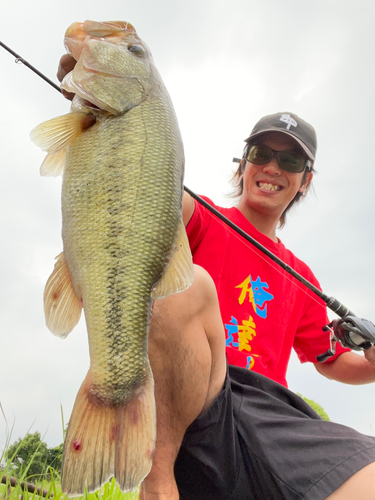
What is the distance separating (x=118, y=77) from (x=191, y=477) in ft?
5.61

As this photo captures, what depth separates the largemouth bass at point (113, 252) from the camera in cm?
126

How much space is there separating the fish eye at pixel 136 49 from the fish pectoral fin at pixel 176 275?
84cm

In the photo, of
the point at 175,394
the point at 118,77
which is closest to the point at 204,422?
the point at 175,394

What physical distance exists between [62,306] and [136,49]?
108cm

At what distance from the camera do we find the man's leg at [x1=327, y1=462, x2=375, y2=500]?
5.79 feet

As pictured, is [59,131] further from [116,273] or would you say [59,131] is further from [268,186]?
[268,186]

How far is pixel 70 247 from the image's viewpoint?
1386 millimetres

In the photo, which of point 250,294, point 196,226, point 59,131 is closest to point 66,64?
point 59,131

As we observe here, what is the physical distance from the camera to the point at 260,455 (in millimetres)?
1918

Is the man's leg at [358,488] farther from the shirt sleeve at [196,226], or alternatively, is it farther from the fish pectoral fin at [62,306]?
the shirt sleeve at [196,226]

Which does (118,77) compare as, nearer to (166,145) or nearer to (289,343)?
(166,145)

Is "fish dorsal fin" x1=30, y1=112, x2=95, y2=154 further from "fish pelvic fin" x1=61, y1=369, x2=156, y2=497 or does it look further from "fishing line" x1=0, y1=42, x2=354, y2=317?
"fishing line" x1=0, y1=42, x2=354, y2=317

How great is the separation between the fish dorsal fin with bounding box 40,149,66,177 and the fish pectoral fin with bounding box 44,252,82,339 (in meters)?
0.31

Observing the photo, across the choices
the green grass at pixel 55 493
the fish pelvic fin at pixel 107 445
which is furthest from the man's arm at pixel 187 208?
the green grass at pixel 55 493
